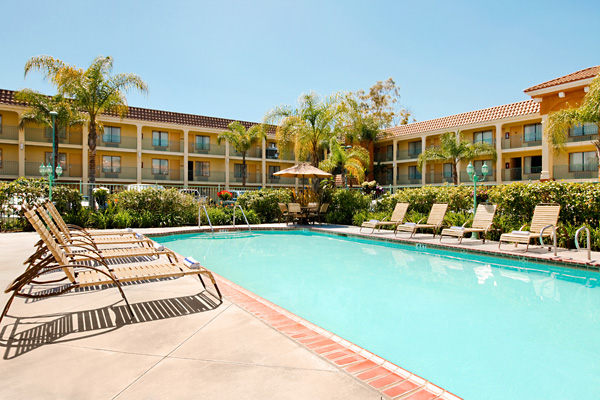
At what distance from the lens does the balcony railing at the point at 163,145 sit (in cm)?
3300

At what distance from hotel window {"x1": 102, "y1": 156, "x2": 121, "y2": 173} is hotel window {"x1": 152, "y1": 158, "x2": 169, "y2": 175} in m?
2.84

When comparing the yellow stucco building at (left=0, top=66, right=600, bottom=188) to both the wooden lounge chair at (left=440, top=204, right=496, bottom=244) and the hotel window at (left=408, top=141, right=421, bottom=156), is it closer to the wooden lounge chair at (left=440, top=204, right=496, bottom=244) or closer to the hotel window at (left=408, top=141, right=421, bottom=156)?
the hotel window at (left=408, top=141, right=421, bottom=156)

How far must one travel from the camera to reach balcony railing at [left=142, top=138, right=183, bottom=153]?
108 feet

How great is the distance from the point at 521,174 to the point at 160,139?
30.0 meters

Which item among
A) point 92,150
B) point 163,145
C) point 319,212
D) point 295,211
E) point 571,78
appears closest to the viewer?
point 295,211

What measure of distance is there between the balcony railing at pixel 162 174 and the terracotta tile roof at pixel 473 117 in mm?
20121

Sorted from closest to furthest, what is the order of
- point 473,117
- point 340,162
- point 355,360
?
point 355,360
point 340,162
point 473,117

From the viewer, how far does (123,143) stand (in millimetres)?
31906

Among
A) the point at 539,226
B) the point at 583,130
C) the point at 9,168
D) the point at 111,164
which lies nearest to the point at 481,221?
the point at 539,226

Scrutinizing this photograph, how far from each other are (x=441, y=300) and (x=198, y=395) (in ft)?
14.1

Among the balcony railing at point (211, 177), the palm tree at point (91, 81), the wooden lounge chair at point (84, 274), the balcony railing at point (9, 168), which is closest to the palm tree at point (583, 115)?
the wooden lounge chair at point (84, 274)

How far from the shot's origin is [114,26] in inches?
Result: 575

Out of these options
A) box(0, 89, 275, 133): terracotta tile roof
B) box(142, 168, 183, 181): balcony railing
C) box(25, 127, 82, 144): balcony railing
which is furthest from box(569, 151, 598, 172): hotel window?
box(25, 127, 82, 144): balcony railing

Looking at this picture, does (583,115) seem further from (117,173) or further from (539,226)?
(117,173)
